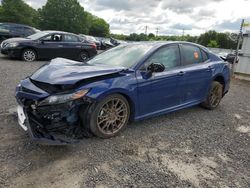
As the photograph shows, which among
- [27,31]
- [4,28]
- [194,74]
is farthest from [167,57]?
[4,28]

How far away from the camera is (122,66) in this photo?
3.76 metres

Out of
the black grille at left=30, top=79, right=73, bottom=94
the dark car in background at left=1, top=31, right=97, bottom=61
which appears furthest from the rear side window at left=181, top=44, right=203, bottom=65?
the dark car in background at left=1, top=31, right=97, bottom=61

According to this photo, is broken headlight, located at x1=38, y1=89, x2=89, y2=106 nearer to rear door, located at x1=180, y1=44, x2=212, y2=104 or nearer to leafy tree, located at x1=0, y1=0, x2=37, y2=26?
rear door, located at x1=180, y1=44, x2=212, y2=104

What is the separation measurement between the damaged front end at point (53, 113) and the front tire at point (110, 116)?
16cm

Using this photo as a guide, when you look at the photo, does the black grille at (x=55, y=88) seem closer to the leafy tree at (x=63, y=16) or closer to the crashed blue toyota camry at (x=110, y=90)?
the crashed blue toyota camry at (x=110, y=90)

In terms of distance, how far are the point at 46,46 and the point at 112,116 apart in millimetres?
7850

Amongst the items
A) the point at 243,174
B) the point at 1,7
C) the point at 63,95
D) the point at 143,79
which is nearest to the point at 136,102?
the point at 143,79

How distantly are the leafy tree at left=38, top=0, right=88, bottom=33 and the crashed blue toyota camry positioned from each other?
1855 inches

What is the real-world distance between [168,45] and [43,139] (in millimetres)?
2691

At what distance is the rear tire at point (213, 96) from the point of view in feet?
17.0

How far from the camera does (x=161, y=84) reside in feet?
12.9

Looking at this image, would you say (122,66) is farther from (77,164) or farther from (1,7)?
(1,7)

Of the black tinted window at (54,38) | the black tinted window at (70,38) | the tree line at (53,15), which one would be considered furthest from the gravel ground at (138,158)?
the tree line at (53,15)

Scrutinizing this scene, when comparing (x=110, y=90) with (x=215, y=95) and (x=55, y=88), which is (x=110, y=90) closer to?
(x=55, y=88)
